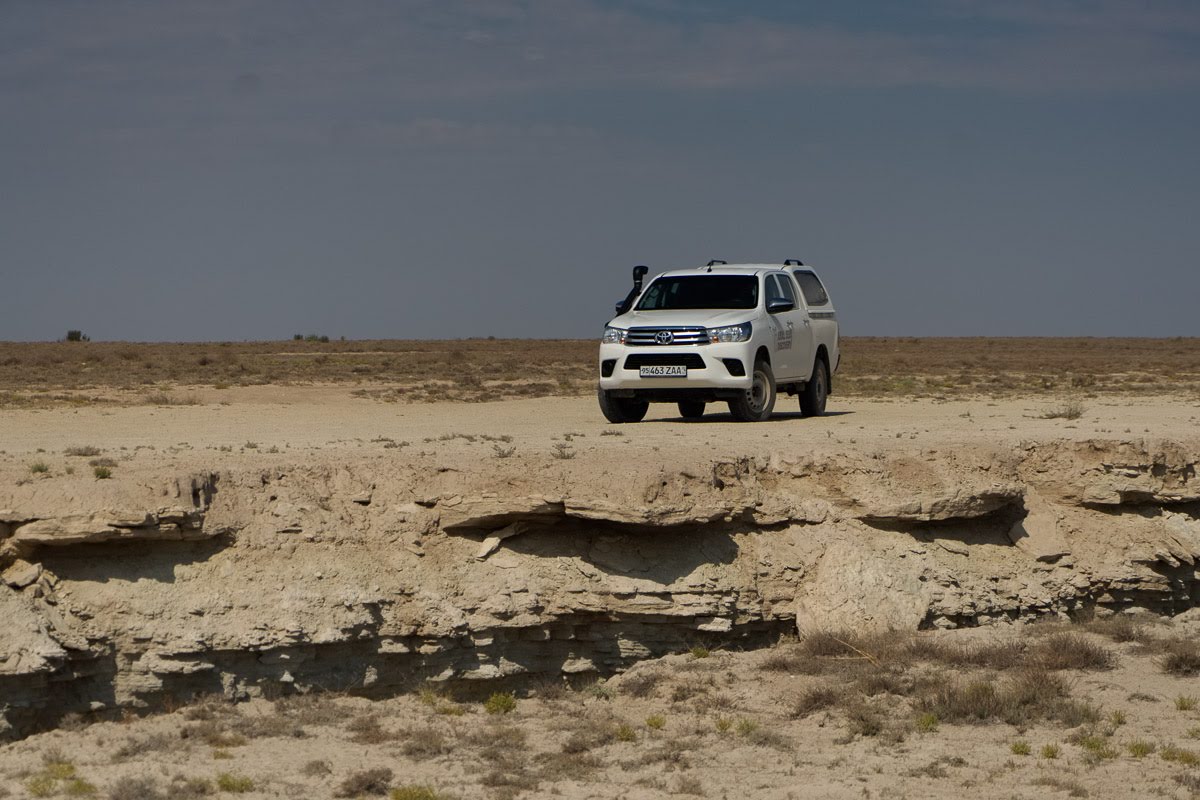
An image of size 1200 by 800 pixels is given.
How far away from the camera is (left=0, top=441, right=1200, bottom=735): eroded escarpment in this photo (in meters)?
10.8

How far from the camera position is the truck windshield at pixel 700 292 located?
18328 mm

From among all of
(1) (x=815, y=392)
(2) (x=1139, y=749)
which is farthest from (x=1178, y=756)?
(1) (x=815, y=392)

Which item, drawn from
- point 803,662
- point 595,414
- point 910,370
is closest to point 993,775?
point 803,662

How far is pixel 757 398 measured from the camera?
18.1m

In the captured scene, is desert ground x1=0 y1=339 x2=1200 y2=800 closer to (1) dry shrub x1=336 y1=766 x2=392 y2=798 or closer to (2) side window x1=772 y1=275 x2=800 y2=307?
(1) dry shrub x1=336 y1=766 x2=392 y2=798

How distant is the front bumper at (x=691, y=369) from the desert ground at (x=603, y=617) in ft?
5.63

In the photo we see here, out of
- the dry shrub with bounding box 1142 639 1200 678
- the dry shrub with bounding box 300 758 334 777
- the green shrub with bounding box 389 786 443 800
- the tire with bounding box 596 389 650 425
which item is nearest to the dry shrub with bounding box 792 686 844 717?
the dry shrub with bounding box 1142 639 1200 678

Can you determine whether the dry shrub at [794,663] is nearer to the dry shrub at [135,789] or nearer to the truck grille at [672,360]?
the dry shrub at [135,789]

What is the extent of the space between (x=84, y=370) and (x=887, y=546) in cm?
3150

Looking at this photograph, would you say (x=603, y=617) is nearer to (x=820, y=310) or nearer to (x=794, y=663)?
(x=794, y=663)

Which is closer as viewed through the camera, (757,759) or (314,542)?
(757,759)

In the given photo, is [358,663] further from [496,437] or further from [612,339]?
[612,339]

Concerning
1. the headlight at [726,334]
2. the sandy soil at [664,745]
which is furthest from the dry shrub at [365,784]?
the headlight at [726,334]

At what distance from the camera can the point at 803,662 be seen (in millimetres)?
11688
